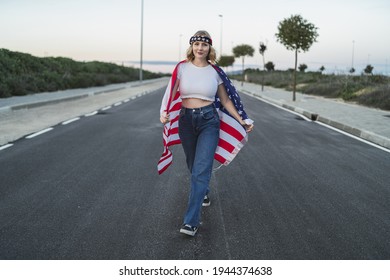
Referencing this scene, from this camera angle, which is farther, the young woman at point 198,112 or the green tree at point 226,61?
the green tree at point 226,61

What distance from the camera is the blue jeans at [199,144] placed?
12.5ft

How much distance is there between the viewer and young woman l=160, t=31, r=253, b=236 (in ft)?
12.6

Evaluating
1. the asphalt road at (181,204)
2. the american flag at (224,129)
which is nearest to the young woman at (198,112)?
the american flag at (224,129)

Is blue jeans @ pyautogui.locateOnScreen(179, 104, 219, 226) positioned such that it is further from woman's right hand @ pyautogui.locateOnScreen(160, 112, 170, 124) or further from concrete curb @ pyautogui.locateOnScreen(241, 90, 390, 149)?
concrete curb @ pyautogui.locateOnScreen(241, 90, 390, 149)

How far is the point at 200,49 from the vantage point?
387 cm

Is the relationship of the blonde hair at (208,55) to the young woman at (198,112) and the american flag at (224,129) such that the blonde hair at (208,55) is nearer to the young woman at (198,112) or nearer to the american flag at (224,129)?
the young woman at (198,112)

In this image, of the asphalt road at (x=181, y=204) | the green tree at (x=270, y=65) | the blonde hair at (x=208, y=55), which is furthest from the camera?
the green tree at (x=270, y=65)

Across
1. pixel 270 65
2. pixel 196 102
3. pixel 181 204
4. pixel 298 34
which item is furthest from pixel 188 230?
pixel 270 65

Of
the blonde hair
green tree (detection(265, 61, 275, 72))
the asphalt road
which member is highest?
green tree (detection(265, 61, 275, 72))

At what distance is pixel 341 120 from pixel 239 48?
184 ft

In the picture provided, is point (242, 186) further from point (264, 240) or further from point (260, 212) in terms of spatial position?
point (264, 240)

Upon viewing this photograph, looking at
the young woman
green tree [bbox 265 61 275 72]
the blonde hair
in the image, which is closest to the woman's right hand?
the young woman

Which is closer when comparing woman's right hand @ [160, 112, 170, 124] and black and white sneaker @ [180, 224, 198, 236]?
black and white sneaker @ [180, 224, 198, 236]

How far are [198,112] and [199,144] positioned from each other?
0.31 m
